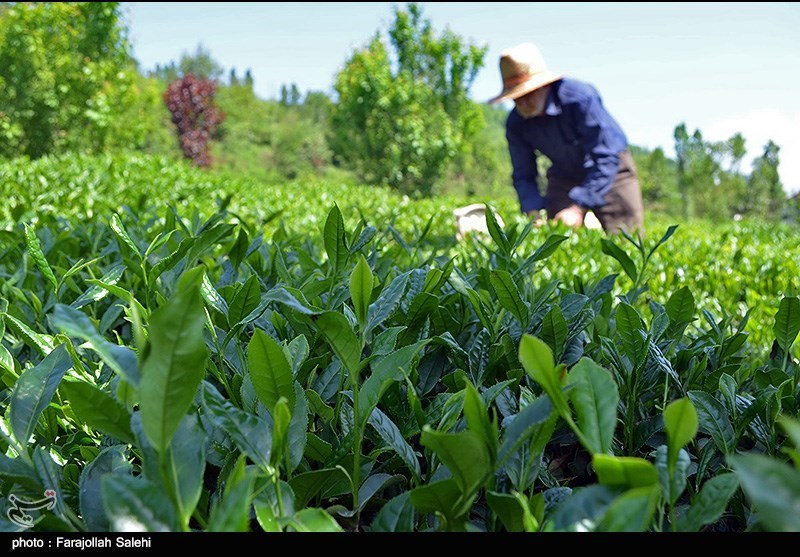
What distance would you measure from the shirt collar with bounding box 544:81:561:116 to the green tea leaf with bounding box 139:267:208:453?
20.4ft

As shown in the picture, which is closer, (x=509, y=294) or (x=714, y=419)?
(x=714, y=419)

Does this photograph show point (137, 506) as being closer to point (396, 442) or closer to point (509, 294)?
point (396, 442)

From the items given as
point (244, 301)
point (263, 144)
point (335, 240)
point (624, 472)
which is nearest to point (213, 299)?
point (244, 301)

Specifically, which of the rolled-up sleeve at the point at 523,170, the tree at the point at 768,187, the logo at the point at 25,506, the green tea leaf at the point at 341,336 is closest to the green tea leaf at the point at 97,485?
the logo at the point at 25,506

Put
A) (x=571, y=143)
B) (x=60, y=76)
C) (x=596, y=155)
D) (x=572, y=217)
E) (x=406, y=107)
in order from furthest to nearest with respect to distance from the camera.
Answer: (x=406, y=107) < (x=60, y=76) < (x=571, y=143) < (x=596, y=155) < (x=572, y=217)

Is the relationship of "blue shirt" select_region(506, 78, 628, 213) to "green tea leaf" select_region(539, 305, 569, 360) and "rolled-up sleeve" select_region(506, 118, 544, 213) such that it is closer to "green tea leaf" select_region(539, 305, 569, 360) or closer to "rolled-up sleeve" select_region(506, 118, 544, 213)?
"rolled-up sleeve" select_region(506, 118, 544, 213)

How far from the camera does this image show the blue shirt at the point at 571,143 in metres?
6.12

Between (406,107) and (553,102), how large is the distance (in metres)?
18.0

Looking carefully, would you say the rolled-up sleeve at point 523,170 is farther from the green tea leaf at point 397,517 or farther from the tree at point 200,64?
the tree at point 200,64

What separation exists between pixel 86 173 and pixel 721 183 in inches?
2310

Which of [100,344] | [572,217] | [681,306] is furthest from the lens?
[572,217]

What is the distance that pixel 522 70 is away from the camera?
6.36m

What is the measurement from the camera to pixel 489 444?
66cm
